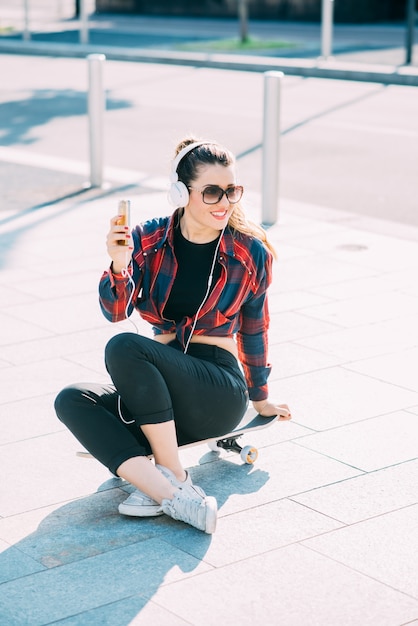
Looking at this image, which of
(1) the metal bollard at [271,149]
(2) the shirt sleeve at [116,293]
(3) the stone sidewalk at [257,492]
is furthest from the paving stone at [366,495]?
(1) the metal bollard at [271,149]

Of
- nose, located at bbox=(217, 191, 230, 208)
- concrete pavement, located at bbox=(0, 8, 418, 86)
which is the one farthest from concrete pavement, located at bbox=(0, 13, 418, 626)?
concrete pavement, located at bbox=(0, 8, 418, 86)

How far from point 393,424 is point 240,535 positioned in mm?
1254

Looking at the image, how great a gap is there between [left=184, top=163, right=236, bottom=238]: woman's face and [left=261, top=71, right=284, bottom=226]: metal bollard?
4927 millimetres

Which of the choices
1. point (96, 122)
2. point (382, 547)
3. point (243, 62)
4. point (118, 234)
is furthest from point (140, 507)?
point (243, 62)

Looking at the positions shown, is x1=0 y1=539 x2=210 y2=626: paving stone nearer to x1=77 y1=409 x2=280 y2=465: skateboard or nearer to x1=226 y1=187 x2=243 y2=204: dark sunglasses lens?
x1=77 y1=409 x2=280 y2=465: skateboard

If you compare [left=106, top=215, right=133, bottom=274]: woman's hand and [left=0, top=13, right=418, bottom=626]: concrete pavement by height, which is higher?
[left=106, top=215, right=133, bottom=274]: woman's hand

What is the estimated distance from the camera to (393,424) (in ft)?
16.3

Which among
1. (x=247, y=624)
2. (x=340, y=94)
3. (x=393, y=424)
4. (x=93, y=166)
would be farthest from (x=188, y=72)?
(x=247, y=624)

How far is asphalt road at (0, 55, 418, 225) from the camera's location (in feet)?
35.2

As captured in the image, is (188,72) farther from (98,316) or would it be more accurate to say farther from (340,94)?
(98,316)

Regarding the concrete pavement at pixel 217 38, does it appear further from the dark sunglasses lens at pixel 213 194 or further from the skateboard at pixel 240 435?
the dark sunglasses lens at pixel 213 194

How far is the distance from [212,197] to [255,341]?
1.96 ft

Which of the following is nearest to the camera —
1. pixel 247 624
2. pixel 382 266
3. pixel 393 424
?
pixel 247 624

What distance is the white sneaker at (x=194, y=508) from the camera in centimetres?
390
